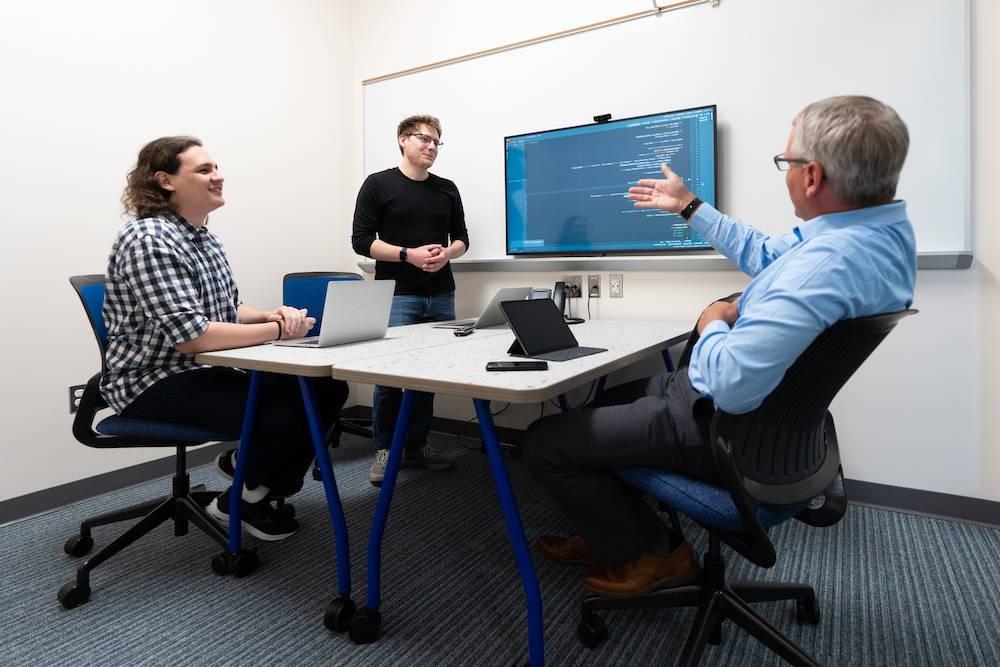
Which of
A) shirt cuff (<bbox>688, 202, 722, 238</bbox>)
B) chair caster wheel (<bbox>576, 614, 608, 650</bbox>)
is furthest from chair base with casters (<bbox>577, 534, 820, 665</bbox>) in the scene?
shirt cuff (<bbox>688, 202, 722, 238</bbox>)

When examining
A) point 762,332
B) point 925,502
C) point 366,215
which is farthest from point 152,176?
point 925,502

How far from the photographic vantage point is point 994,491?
213 centimetres

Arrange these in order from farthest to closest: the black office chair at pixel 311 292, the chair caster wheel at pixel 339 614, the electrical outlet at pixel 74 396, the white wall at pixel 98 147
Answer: the black office chair at pixel 311 292 → the electrical outlet at pixel 74 396 → the white wall at pixel 98 147 → the chair caster wheel at pixel 339 614

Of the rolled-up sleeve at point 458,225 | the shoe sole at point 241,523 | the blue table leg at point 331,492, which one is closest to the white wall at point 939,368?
the rolled-up sleeve at point 458,225

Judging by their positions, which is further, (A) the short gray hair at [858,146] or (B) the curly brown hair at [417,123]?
(B) the curly brown hair at [417,123]

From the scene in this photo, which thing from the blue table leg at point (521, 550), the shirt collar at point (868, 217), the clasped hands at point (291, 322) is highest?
the shirt collar at point (868, 217)

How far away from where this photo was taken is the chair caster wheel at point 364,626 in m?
1.45

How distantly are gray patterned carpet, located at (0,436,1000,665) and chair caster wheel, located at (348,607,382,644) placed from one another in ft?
0.08

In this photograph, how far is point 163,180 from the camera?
185 centimetres

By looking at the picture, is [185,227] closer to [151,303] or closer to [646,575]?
[151,303]

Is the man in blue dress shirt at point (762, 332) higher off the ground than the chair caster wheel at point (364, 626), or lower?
higher

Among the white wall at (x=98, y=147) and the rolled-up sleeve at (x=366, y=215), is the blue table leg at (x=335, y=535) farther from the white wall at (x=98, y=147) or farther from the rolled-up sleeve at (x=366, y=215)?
the white wall at (x=98, y=147)

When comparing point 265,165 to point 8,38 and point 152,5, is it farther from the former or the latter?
point 8,38

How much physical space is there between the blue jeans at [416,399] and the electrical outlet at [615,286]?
794 millimetres
